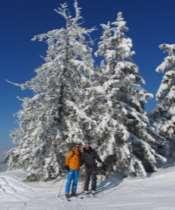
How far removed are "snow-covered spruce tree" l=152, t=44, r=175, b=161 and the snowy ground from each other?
353 inches

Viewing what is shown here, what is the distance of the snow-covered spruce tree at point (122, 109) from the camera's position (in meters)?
24.5

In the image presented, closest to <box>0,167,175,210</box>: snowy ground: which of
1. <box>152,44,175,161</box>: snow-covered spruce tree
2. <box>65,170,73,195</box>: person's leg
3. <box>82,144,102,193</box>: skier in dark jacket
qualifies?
<box>82,144,102,193</box>: skier in dark jacket

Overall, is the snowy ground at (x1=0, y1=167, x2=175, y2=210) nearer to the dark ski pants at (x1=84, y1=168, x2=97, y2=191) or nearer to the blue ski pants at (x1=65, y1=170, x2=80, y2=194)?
the dark ski pants at (x1=84, y1=168, x2=97, y2=191)

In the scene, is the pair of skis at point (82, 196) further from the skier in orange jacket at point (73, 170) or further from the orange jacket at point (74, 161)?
the orange jacket at point (74, 161)

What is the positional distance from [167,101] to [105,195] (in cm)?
1631

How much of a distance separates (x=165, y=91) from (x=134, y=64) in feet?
26.5

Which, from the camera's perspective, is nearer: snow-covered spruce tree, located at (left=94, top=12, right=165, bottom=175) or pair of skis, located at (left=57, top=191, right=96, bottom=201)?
pair of skis, located at (left=57, top=191, right=96, bottom=201)

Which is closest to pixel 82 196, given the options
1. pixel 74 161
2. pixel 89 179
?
pixel 74 161

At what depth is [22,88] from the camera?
24.8 metres

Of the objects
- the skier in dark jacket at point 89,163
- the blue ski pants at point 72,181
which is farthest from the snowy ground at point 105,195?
the blue ski pants at point 72,181

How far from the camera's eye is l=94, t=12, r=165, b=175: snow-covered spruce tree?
2447cm

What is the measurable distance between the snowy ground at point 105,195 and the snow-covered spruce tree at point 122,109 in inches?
60.2

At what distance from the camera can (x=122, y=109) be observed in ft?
81.7

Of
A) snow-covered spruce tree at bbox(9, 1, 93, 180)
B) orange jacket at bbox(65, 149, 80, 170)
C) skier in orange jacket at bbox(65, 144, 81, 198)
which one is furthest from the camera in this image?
snow-covered spruce tree at bbox(9, 1, 93, 180)
